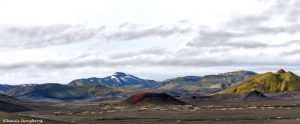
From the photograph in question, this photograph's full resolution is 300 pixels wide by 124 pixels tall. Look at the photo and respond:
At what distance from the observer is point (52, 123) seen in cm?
8694

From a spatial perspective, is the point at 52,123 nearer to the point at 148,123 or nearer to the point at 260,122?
the point at 148,123

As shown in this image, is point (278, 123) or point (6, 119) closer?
point (6, 119)

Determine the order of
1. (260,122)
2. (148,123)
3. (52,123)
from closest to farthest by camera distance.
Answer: (52,123)
(260,122)
(148,123)

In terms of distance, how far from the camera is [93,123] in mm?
115188

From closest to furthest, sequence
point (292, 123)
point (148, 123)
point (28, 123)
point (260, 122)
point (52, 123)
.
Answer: point (28, 123)
point (52, 123)
point (292, 123)
point (260, 122)
point (148, 123)

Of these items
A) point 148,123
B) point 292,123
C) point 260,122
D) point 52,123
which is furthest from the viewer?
point 148,123

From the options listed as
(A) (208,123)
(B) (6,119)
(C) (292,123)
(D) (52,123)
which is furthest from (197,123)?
(B) (6,119)

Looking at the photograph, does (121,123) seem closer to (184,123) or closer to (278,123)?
(184,123)

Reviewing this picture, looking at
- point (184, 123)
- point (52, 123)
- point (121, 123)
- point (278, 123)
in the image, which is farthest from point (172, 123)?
point (52, 123)

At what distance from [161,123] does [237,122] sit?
16650 millimetres

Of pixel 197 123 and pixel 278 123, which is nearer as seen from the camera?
pixel 278 123

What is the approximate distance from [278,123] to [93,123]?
4174 cm

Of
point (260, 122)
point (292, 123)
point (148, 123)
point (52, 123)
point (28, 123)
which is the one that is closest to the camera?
point (28, 123)

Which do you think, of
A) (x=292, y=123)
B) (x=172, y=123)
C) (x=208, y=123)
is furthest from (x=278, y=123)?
(x=172, y=123)
